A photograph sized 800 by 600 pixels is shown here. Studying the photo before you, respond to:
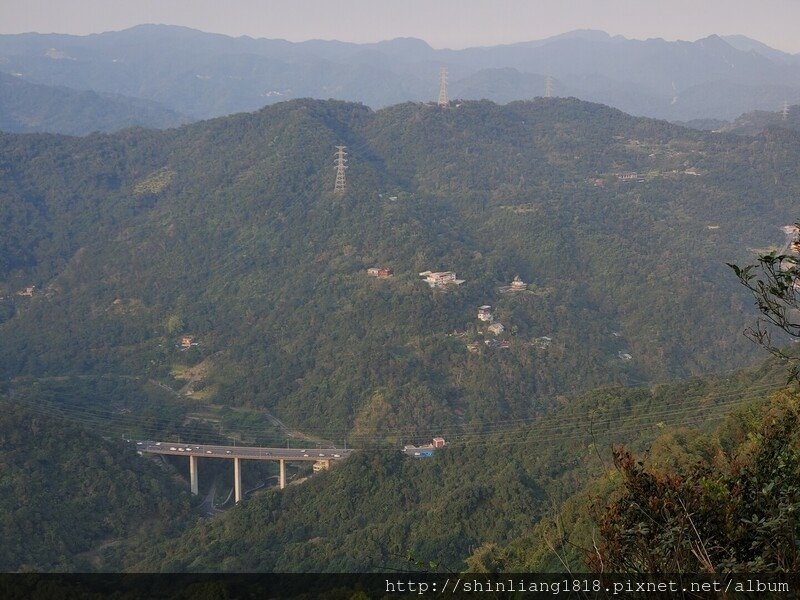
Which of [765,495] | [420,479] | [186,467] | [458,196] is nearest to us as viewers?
[765,495]

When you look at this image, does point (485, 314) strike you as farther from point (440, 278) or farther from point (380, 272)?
point (380, 272)

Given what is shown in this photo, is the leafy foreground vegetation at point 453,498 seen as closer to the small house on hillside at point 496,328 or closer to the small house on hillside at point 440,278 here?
A: the small house on hillside at point 496,328

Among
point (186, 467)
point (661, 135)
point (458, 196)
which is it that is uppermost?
point (661, 135)

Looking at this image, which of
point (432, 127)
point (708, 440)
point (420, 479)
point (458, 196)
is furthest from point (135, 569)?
point (432, 127)

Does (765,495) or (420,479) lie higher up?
(765,495)

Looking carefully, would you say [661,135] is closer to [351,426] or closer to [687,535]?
[351,426]

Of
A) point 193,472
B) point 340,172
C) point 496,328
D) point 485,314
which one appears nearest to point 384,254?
point 485,314

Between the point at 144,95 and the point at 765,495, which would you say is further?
the point at 144,95
